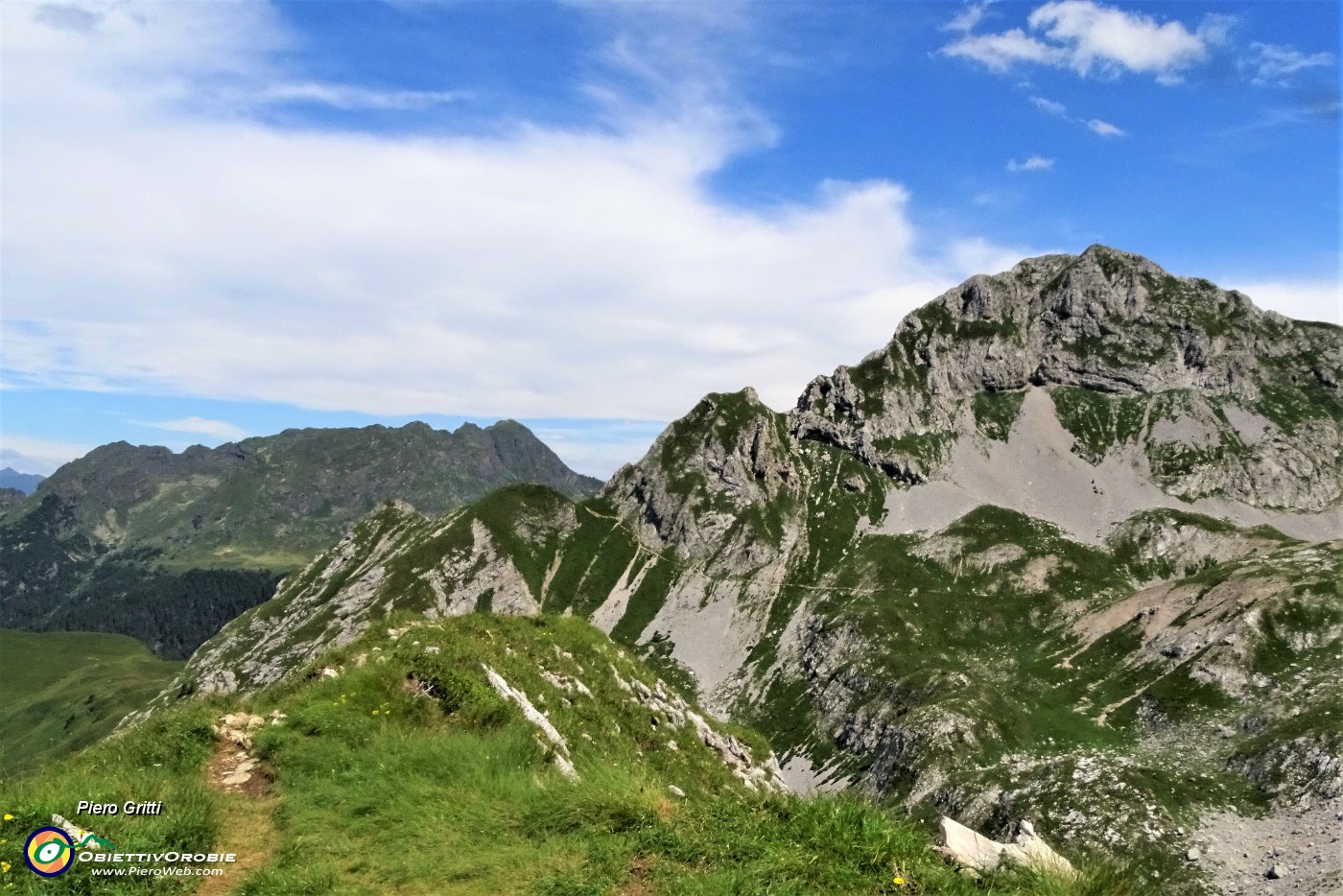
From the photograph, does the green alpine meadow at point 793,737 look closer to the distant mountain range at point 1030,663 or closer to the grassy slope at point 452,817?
the grassy slope at point 452,817

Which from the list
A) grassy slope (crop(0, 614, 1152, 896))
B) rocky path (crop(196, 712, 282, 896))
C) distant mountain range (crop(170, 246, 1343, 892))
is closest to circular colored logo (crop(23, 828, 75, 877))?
grassy slope (crop(0, 614, 1152, 896))

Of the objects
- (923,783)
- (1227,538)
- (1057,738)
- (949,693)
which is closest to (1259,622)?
(1057,738)

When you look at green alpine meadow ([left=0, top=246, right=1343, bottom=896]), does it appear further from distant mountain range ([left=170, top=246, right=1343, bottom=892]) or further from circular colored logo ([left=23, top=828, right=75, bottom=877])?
distant mountain range ([left=170, top=246, right=1343, bottom=892])

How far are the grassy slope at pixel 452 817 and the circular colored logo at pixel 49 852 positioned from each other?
5.8 inches

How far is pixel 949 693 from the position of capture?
12638 centimetres

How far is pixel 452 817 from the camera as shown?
41.3 ft

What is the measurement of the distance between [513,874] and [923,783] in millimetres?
115484

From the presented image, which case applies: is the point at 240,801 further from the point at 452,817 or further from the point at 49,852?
the point at 452,817

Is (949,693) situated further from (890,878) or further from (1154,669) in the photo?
(890,878)

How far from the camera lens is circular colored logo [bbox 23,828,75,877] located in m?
10.7

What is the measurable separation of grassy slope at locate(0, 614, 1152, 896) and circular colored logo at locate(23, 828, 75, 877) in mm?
148

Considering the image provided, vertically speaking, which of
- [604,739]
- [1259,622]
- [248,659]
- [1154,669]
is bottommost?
[248,659]

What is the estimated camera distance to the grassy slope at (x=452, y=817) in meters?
10.3

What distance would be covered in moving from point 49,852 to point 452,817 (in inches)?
237
